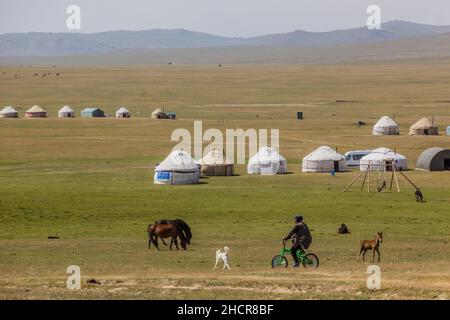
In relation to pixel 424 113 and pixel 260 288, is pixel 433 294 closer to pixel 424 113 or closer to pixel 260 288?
pixel 260 288

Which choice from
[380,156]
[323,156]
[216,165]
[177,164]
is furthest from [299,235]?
[323,156]

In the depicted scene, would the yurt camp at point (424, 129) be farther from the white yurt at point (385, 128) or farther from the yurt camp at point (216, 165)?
the yurt camp at point (216, 165)

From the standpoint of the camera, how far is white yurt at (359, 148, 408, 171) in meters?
62.2

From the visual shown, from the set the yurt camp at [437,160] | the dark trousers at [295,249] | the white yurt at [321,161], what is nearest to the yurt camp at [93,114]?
the white yurt at [321,161]

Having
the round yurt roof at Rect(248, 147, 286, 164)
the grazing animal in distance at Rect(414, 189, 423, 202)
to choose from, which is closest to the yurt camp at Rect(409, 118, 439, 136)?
the round yurt roof at Rect(248, 147, 286, 164)

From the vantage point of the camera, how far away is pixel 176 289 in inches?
877

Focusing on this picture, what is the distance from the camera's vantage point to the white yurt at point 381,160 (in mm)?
62156

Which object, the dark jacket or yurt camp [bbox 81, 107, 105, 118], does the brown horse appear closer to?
the dark jacket

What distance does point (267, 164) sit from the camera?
64.0 meters

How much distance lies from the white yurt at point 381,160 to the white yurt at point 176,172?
10685 millimetres

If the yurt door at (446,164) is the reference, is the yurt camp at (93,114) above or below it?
above

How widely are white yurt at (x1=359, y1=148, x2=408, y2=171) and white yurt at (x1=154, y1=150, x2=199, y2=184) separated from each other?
35.1ft

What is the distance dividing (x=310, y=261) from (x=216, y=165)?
1469 inches

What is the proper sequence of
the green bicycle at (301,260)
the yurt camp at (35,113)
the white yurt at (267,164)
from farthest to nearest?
the yurt camp at (35,113) → the white yurt at (267,164) → the green bicycle at (301,260)
